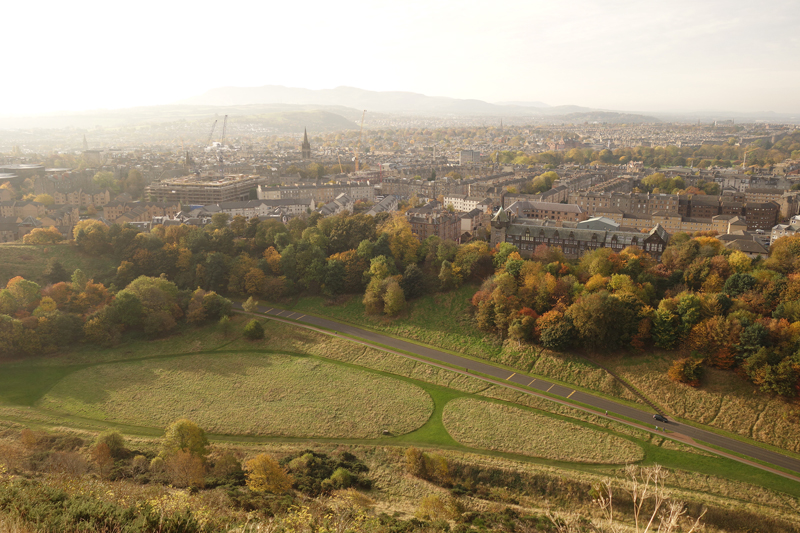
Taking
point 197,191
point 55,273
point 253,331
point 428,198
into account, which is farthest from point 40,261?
point 428,198

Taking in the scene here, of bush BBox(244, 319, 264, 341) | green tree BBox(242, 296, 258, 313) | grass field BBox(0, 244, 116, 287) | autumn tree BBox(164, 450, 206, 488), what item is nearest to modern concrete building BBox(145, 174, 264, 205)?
grass field BBox(0, 244, 116, 287)

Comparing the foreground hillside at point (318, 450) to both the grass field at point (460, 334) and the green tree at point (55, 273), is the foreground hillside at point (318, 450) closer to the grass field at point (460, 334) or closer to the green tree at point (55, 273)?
the grass field at point (460, 334)

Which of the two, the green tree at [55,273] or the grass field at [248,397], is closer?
the grass field at [248,397]

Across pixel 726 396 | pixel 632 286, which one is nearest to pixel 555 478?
pixel 726 396

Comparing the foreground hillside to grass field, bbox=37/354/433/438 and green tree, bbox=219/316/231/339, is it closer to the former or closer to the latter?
grass field, bbox=37/354/433/438

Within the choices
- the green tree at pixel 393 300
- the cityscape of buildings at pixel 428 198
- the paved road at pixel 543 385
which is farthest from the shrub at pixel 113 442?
the cityscape of buildings at pixel 428 198

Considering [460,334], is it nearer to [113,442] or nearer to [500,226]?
[500,226]

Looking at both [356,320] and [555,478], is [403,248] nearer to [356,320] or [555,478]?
[356,320]
